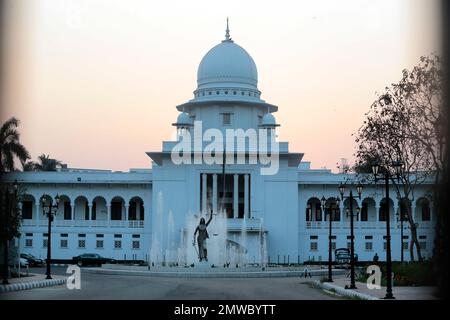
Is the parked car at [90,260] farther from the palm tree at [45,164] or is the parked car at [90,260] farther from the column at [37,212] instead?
the palm tree at [45,164]

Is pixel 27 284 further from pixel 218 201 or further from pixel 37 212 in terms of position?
pixel 37 212

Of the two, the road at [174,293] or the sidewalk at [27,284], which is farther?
the sidewalk at [27,284]

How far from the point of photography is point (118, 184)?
195 feet

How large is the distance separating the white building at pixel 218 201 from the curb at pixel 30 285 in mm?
24095

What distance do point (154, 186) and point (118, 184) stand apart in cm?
368

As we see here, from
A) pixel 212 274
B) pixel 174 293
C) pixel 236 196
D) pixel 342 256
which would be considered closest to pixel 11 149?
pixel 212 274

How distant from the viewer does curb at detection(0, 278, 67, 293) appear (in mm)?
24438

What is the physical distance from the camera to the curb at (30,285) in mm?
24438

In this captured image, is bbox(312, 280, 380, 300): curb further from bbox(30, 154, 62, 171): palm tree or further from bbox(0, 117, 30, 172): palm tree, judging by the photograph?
bbox(30, 154, 62, 171): palm tree

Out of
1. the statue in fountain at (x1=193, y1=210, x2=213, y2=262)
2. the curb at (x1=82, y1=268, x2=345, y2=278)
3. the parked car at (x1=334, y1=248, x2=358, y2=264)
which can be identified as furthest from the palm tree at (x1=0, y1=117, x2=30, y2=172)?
the parked car at (x1=334, y1=248, x2=358, y2=264)

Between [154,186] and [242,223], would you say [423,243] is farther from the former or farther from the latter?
[154,186]

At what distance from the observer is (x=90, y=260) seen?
54.7 meters

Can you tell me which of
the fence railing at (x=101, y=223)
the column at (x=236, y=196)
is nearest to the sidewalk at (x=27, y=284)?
the column at (x=236, y=196)
